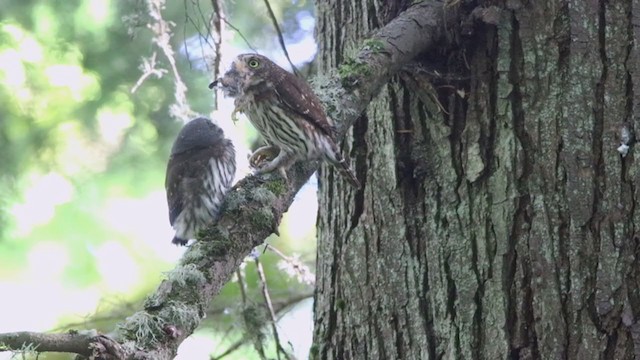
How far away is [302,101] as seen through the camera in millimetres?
3064

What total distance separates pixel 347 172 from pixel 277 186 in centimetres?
41

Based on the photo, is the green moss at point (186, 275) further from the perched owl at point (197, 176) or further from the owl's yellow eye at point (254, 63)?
the perched owl at point (197, 176)

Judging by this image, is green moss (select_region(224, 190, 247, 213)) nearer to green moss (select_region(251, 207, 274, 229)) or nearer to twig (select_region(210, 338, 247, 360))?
green moss (select_region(251, 207, 274, 229))

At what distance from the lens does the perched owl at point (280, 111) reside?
3.01 meters

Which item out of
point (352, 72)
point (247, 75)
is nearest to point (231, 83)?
point (247, 75)

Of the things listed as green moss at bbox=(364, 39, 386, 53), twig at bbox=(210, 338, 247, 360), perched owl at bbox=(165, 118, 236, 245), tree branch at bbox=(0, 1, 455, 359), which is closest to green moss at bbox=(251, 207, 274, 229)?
tree branch at bbox=(0, 1, 455, 359)

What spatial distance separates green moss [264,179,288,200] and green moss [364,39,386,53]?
0.53 meters

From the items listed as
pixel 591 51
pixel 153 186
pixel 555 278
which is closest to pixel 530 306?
pixel 555 278

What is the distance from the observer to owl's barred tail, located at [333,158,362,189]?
302cm

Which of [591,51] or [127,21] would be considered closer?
[591,51]

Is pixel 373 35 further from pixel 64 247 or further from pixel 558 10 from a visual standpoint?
pixel 64 247

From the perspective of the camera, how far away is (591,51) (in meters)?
2.78

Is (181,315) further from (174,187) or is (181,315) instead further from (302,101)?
(174,187)

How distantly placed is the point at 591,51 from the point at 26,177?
3147 millimetres
